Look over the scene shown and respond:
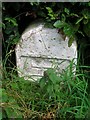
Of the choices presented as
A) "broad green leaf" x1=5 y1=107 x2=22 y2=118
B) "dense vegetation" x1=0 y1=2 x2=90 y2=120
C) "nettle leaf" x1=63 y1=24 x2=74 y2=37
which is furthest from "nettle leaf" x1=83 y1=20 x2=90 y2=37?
"broad green leaf" x1=5 y1=107 x2=22 y2=118

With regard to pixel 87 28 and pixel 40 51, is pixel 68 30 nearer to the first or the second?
pixel 87 28

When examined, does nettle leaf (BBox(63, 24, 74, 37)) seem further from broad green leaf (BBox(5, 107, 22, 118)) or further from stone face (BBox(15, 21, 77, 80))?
broad green leaf (BBox(5, 107, 22, 118))

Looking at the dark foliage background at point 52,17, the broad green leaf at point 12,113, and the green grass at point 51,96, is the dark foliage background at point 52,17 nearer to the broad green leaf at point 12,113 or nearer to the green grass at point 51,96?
the green grass at point 51,96

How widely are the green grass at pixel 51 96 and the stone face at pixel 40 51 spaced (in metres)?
0.14

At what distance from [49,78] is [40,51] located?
44cm

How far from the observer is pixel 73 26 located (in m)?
2.62

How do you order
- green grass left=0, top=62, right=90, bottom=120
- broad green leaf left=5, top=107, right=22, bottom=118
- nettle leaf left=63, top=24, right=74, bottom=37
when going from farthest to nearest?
nettle leaf left=63, top=24, right=74, bottom=37 → green grass left=0, top=62, right=90, bottom=120 → broad green leaf left=5, top=107, right=22, bottom=118

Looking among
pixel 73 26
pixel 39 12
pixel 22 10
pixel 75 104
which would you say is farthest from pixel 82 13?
pixel 75 104

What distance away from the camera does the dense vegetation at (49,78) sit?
236 cm

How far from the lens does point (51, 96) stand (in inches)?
94.6

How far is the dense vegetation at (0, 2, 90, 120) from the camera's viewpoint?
2363 millimetres

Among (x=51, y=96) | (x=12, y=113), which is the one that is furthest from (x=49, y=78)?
(x=12, y=113)

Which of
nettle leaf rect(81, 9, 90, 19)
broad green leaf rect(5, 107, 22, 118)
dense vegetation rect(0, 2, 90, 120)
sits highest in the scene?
nettle leaf rect(81, 9, 90, 19)

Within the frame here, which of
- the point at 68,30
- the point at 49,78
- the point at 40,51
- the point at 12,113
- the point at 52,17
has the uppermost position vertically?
the point at 52,17
